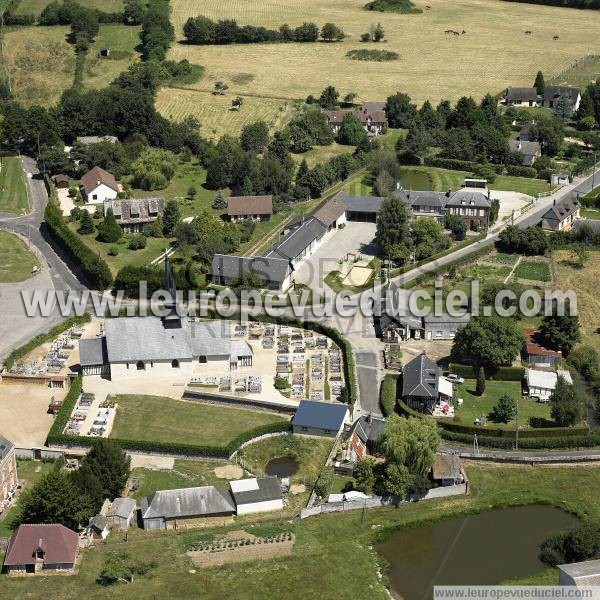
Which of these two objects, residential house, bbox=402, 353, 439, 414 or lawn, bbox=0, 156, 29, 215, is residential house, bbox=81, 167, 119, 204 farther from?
residential house, bbox=402, 353, 439, 414

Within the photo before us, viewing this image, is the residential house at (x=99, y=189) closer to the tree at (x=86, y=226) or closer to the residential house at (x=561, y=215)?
the tree at (x=86, y=226)

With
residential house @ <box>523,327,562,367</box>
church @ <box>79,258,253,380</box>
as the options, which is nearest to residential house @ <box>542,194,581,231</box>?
residential house @ <box>523,327,562,367</box>

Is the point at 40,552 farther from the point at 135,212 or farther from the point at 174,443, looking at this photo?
the point at 135,212

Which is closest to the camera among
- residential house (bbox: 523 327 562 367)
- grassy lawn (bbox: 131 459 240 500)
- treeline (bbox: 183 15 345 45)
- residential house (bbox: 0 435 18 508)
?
residential house (bbox: 0 435 18 508)

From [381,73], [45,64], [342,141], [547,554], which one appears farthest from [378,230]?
[45,64]

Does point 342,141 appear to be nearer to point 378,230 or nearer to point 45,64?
point 378,230

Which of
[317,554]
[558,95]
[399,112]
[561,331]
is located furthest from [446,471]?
[558,95]

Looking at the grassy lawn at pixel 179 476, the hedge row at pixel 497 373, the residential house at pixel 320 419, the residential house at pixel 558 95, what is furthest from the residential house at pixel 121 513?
the residential house at pixel 558 95
